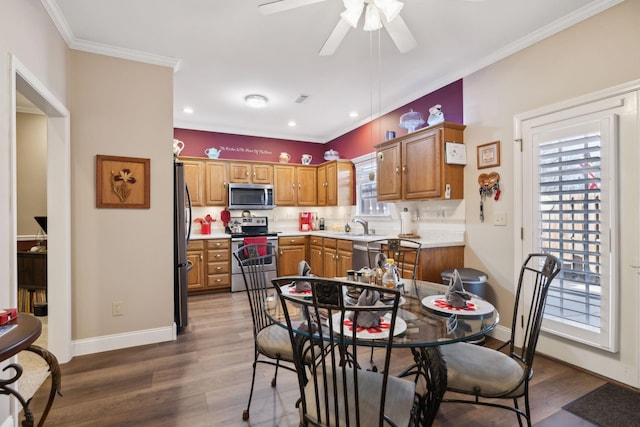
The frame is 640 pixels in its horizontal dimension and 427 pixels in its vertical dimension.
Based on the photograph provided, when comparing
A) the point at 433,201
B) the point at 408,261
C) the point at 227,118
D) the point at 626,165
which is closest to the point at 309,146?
the point at 227,118

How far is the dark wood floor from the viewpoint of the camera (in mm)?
1897

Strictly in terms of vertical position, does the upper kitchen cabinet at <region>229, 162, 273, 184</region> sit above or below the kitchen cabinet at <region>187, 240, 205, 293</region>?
above

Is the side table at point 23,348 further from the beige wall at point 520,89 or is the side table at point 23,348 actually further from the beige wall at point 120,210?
the beige wall at point 520,89

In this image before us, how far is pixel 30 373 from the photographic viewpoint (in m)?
2.42

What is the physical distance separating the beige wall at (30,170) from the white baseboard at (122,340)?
2.42m

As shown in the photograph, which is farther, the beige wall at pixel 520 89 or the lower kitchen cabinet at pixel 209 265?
the lower kitchen cabinet at pixel 209 265

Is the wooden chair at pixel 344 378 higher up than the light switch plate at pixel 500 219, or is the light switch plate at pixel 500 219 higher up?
the light switch plate at pixel 500 219

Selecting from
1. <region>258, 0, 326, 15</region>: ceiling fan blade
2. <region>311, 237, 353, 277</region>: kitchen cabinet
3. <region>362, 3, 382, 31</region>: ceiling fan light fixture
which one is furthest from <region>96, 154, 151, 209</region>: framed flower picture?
<region>311, 237, 353, 277</region>: kitchen cabinet

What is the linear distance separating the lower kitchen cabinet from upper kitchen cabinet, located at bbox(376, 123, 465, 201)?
104 inches

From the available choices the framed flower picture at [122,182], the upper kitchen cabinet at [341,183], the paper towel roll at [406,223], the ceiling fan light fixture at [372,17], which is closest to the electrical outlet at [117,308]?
the framed flower picture at [122,182]

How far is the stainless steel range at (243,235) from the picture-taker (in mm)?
5012

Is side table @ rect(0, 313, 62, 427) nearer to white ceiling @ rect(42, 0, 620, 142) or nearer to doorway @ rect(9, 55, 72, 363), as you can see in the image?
doorway @ rect(9, 55, 72, 363)

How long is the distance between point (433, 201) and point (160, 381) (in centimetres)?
324

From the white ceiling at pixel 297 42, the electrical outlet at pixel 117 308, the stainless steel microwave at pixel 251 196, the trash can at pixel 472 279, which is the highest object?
the white ceiling at pixel 297 42
